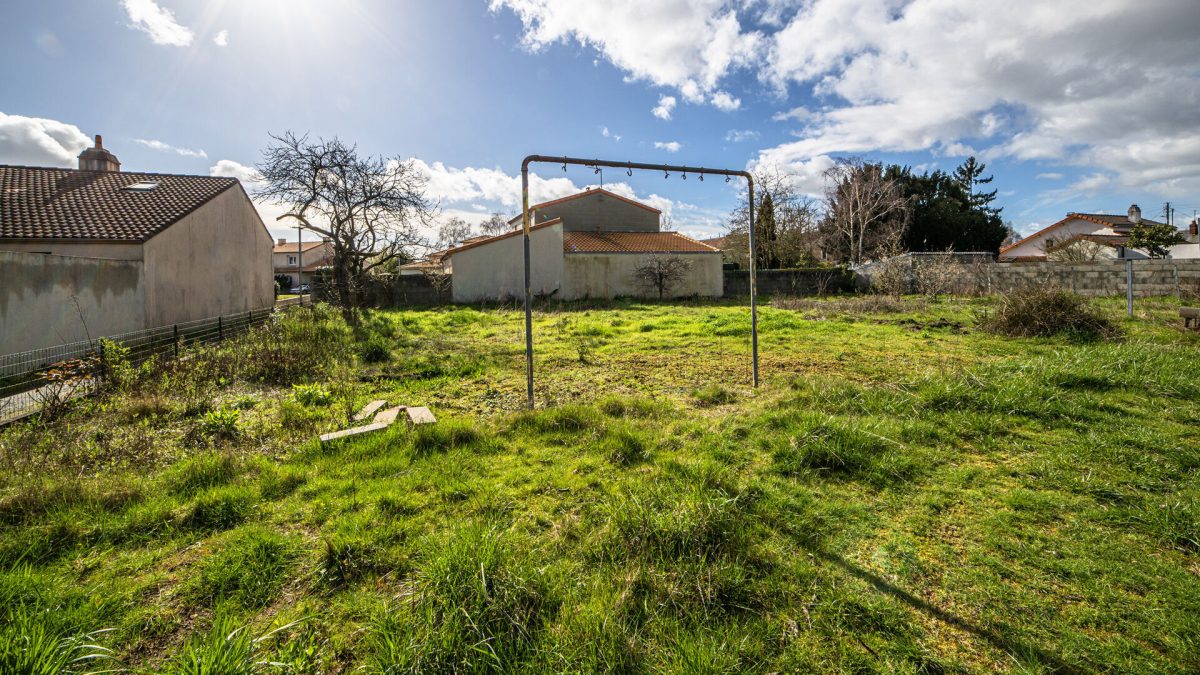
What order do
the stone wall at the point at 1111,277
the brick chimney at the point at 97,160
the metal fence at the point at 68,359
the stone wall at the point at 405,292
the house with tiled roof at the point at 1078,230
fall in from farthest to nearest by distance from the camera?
the house with tiled roof at the point at 1078,230 < the stone wall at the point at 405,292 < the brick chimney at the point at 97,160 < the stone wall at the point at 1111,277 < the metal fence at the point at 68,359

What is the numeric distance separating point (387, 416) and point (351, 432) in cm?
56

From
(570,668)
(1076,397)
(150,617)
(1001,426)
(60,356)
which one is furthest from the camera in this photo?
(60,356)

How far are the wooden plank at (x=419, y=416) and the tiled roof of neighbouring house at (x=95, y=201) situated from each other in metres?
12.8

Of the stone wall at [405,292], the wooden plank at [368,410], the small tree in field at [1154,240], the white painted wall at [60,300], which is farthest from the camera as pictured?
the small tree in field at [1154,240]

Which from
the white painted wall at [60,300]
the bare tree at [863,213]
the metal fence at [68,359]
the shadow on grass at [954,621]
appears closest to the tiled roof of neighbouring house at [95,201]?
the white painted wall at [60,300]

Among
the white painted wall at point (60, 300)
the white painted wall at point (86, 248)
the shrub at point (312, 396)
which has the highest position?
the white painted wall at point (86, 248)

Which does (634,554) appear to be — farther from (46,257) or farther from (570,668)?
(46,257)

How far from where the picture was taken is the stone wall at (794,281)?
25.3 metres

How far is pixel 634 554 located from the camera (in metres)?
2.78

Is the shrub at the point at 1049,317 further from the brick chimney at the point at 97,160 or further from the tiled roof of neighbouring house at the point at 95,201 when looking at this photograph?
the brick chimney at the point at 97,160

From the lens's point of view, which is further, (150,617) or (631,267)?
(631,267)

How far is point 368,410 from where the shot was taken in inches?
228

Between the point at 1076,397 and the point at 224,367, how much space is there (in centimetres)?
1182

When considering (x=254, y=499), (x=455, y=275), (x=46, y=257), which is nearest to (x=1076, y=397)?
(x=254, y=499)
